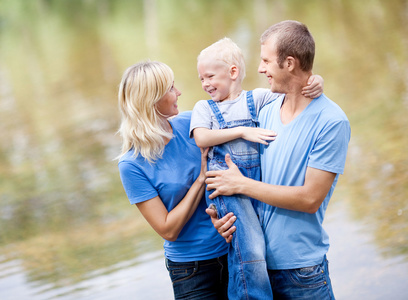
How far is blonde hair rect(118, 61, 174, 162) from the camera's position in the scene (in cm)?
191

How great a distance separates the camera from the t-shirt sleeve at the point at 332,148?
5.36 feet

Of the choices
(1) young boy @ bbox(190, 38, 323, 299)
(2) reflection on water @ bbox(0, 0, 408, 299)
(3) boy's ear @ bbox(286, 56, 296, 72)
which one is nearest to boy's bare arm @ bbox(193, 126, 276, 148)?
(1) young boy @ bbox(190, 38, 323, 299)

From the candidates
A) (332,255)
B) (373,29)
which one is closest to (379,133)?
(332,255)

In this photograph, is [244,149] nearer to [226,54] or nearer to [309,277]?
[226,54]

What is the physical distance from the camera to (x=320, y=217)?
69.5 inches

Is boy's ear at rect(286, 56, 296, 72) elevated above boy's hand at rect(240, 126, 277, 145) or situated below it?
above

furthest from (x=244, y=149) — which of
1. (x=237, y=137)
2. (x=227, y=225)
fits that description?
(x=227, y=225)

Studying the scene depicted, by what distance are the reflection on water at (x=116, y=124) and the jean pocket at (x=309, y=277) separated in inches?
55.0

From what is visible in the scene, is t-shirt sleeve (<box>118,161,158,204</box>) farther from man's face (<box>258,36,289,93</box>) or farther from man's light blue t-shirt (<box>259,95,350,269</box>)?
man's face (<box>258,36,289,93</box>)

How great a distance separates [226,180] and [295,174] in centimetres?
22

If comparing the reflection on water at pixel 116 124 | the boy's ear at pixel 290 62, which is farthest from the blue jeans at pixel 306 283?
the reflection on water at pixel 116 124

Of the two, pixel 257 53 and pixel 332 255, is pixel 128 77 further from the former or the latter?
pixel 257 53

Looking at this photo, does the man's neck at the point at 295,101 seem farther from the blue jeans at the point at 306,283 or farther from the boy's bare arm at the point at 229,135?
the blue jeans at the point at 306,283

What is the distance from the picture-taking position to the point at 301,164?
1704 mm
